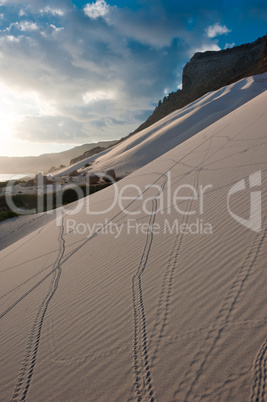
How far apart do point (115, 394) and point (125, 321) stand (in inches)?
23.8

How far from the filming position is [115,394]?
162cm

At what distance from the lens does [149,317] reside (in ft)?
6.92

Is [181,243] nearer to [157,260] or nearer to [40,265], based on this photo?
[157,260]

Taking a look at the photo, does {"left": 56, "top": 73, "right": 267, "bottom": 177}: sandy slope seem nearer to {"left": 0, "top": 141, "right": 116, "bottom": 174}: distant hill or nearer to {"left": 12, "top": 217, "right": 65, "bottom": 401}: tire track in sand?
{"left": 12, "top": 217, "right": 65, "bottom": 401}: tire track in sand

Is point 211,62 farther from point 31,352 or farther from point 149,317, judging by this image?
point 31,352

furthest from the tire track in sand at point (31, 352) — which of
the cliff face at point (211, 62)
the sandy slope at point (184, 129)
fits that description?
the cliff face at point (211, 62)

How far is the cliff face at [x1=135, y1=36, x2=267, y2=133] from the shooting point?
50.4 metres

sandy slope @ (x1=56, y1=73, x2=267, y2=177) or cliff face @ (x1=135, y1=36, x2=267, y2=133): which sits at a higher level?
cliff face @ (x1=135, y1=36, x2=267, y2=133)

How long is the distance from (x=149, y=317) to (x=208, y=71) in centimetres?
8175

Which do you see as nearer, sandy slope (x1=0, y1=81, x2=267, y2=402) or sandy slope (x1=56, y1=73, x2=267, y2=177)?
sandy slope (x1=0, y1=81, x2=267, y2=402)

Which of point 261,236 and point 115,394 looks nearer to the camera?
point 115,394

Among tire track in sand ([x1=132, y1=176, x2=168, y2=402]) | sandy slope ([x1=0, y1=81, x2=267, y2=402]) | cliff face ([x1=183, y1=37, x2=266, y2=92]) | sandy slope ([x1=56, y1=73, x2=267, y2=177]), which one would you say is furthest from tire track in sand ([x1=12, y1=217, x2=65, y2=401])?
cliff face ([x1=183, y1=37, x2=266, y2=92])

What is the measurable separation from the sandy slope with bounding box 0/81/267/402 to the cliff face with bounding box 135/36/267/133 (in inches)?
1915

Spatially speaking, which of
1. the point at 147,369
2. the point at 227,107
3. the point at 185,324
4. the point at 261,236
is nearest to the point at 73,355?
the point at 147,369
